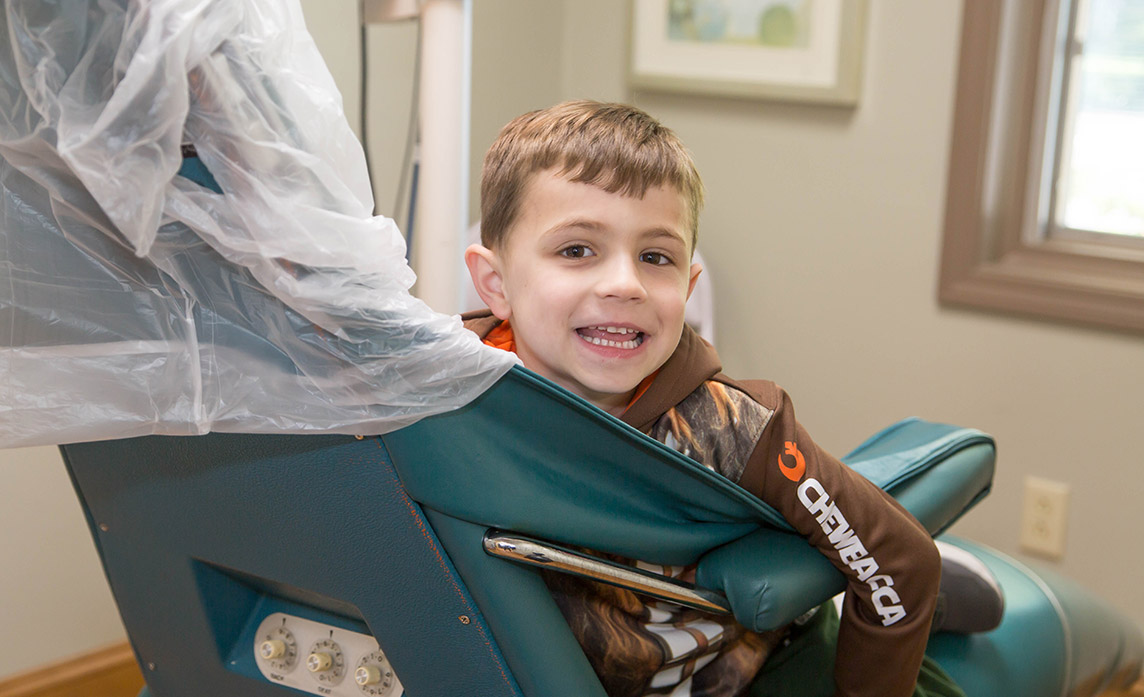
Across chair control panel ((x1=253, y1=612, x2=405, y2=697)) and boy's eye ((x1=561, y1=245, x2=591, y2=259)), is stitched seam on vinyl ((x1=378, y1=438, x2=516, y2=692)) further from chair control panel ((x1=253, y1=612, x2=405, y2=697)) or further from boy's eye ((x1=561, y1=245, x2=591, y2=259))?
boy's eye ((x1=561, y1=245, x2=591, y2=259))

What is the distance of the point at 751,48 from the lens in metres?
2.12

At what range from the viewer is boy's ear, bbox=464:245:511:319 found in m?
1.03

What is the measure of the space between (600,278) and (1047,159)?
4.48 ft

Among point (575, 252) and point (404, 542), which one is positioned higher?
point (575, 252)

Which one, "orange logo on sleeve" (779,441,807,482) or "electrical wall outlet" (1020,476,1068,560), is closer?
"orange logo on sleeve" (779,441,807,482)

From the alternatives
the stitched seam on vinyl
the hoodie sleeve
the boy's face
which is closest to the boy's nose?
the boy's face

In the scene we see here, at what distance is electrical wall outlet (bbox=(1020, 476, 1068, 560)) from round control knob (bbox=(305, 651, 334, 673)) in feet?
4.81

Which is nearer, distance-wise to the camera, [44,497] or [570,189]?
[570,189]

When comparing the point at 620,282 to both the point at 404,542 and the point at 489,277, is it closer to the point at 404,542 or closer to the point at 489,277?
the point at 489,277

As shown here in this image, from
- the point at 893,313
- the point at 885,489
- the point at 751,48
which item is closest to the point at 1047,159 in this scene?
the point at 893,313

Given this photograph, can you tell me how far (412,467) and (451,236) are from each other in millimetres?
730

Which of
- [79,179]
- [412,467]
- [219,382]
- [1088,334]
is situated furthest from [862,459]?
[1088,334]

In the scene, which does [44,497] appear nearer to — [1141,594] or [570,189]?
[570,189]

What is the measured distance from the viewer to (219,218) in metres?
0.67
